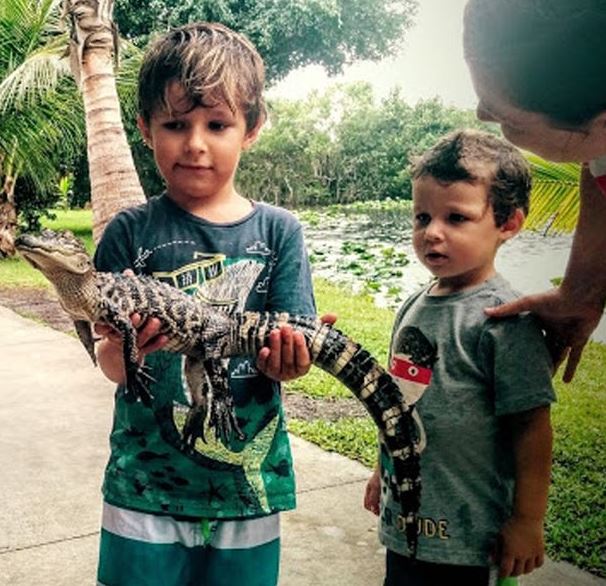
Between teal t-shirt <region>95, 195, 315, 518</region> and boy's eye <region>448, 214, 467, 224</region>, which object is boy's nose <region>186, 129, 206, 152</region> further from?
boy's eye <region>448, 214, 467, 224</region>

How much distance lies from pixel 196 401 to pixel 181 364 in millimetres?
129

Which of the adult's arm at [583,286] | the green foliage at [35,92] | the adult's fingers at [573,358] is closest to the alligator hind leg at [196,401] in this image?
the adult's arm at [583,286]

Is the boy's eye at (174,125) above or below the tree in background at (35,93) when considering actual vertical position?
above

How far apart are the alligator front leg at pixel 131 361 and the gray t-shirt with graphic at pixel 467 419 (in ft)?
1.99

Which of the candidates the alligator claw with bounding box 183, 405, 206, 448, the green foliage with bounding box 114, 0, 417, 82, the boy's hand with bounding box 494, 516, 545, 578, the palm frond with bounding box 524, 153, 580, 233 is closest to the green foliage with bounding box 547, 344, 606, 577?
the palm frond with bounding box 524, 153, 580, 233

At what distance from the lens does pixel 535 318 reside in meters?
1.93

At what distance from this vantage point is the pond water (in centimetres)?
609

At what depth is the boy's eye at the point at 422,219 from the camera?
2104 millimetres

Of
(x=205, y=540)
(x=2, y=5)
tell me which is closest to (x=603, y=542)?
(x=205, y=540)

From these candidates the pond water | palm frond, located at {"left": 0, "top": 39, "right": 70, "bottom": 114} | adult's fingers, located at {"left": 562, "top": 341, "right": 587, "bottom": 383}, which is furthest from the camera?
palm frond, located at {"left": 0, "top": 39, "right": 70, "bottom": 114}

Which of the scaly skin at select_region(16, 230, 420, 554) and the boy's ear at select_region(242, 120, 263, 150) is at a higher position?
the boy's ear at select_region(242, 120, 263, 150)

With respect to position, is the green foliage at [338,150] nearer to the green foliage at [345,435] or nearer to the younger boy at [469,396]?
the green foliage at [345,435]

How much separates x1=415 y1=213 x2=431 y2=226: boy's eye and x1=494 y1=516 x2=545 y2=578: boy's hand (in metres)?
0.73

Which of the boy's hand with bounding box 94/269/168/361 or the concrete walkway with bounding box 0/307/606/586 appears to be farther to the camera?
the concrete walkway with bounding box 0/307/606/586
